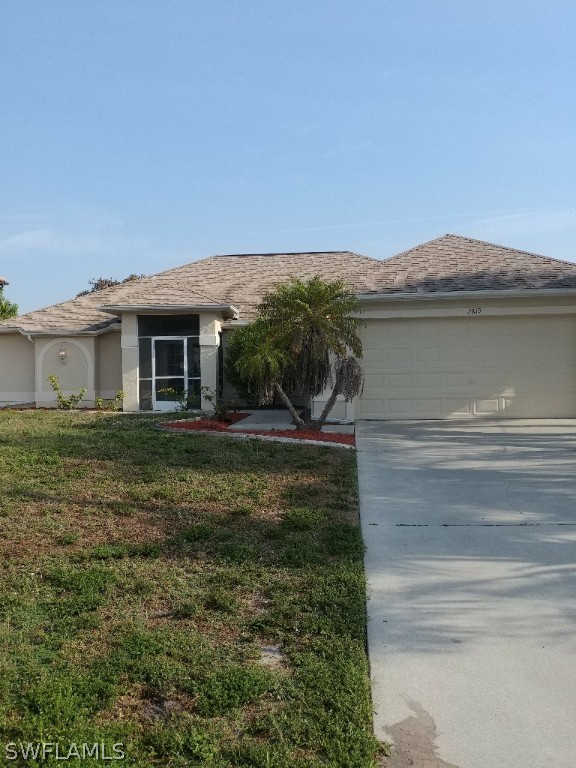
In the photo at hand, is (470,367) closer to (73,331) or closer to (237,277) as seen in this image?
(237,277)

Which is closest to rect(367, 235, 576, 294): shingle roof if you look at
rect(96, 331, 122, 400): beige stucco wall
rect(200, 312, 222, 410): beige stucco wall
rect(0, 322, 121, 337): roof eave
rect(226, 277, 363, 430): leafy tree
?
rect(226, 277, 363, 430): leafy tree

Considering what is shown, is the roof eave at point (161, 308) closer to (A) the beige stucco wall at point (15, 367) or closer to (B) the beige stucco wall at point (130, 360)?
(B) the beige stucco wall at point (130, 360)

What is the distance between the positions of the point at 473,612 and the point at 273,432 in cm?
827

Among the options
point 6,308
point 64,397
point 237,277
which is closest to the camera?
point 64,397

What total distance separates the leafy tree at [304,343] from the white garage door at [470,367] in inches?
78.0

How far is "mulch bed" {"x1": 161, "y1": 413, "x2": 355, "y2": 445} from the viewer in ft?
39.8

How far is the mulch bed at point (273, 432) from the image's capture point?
12.1m

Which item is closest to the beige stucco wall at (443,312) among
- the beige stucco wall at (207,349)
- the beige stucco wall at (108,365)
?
the beige stucco wall at (207,349)

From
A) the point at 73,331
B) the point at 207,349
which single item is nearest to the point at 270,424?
the point at 207,349

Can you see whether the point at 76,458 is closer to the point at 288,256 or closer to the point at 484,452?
the point at 484,452

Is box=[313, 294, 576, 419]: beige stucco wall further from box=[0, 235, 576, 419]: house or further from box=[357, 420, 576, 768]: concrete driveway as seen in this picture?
box=[357, 420, 576, 768]: concrete driveway

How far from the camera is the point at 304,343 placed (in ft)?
43.0

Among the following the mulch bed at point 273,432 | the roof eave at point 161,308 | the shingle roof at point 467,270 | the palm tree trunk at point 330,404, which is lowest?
the mulch bed at point 273,432

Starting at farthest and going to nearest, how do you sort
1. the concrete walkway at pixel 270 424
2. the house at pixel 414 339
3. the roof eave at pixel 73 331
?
the roof eave at pixel 73 331, the house at pixel 414 339, the concrete walkway at pixel 270 424
